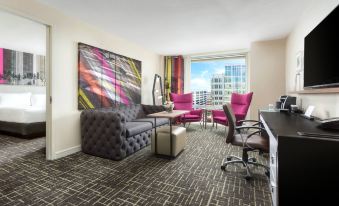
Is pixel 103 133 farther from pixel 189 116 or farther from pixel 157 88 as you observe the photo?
pixel 157 88

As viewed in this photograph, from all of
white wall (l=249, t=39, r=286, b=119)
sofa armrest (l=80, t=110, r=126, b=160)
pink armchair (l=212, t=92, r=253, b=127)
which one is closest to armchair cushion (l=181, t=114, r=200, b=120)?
pink armchair (l=212, t=92, r=253, b=127)

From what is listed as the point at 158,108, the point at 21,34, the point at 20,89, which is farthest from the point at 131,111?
the point at 20,89

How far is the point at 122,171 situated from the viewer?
2434mm

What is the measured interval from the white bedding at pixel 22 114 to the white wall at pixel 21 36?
147 centimetres

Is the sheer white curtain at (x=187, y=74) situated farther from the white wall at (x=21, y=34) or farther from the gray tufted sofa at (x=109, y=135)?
the white wall at (x=21, y=34)

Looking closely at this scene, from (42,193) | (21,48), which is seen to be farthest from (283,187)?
(21,48)

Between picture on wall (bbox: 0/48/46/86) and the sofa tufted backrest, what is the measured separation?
12.4 feet

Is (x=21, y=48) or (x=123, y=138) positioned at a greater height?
(x=21, y=48)

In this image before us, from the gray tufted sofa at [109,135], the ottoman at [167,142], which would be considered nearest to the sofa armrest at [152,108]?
the gray tufted sofa at [109,135]

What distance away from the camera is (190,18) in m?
3.16

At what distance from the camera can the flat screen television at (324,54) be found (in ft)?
4.75

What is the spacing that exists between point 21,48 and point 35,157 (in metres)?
4.12

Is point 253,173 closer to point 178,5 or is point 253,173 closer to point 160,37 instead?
point 178,5

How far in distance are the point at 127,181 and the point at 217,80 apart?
4.80 meters
